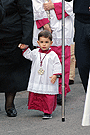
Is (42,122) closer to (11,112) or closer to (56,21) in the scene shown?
(11,112)

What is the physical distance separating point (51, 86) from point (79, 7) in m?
1.15

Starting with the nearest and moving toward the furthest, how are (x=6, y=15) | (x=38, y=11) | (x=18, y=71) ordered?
(x=6, y=15) → (x=18, y=71) → (x=38, y=11)

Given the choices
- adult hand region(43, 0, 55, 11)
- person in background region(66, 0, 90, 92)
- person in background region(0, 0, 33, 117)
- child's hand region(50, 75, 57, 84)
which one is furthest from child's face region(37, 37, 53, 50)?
adult hand region(43, 0, 55, 11)

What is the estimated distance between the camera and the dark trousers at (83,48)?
4781mm

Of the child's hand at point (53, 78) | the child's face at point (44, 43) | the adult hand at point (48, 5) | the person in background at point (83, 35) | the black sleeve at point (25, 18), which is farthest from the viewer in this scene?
the adult hand at point (48, 5)

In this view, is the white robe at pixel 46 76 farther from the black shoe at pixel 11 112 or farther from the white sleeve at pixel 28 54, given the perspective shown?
the black shoe at pixel 11 112

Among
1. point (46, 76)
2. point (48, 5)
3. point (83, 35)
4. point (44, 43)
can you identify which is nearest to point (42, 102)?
point (46, 76)

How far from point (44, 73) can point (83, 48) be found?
784 mm

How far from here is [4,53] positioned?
5379mm

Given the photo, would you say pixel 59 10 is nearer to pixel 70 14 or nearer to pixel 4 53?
pixel 70 14

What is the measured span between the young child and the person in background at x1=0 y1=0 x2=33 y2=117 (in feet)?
0.46

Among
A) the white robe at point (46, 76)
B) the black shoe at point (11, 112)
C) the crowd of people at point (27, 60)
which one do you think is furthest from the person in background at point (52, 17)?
the black shoe at point (11, 112)


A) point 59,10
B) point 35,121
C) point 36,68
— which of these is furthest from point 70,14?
point 35,121

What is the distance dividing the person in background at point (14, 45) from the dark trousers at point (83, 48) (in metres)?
0.68
